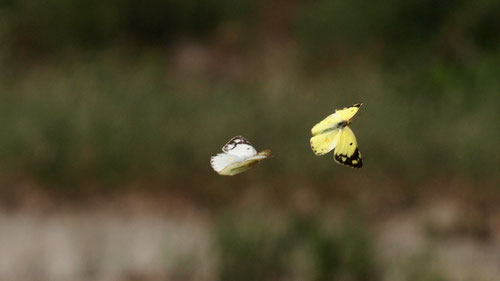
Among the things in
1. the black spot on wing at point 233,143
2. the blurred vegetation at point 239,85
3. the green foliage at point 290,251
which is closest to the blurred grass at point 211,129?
the blurred vegetation at point 239,85

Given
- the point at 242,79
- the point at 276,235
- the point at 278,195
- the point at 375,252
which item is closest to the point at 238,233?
the point at 276,235

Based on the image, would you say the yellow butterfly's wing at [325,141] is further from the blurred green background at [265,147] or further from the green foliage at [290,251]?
the green foliage at [290,251]

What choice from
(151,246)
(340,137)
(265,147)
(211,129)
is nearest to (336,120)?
(340,137)

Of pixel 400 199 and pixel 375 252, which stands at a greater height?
pixel 400 199

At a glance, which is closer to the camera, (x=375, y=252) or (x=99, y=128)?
(x=375, y=252)

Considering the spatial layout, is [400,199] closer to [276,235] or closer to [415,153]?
[415,153]
